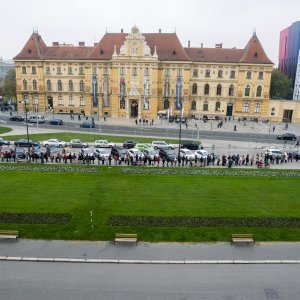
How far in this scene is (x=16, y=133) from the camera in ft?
183

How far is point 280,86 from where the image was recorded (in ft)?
303

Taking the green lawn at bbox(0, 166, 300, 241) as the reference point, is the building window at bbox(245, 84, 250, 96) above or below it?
above

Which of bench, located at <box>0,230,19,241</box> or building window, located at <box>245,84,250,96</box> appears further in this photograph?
building window, located at <box>245,84,250,96</box>

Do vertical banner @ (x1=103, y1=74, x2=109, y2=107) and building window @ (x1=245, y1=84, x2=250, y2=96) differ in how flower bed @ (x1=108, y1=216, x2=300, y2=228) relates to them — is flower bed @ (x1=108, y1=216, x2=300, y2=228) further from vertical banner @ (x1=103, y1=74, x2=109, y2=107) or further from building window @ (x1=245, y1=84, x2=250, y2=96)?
building window @ (x1=245, y1=84, x2=250, y2=96)

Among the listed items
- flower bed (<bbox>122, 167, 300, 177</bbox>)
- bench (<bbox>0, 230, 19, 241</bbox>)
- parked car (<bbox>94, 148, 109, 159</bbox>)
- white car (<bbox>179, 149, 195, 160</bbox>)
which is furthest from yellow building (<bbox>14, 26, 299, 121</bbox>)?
bench (<bbox>0, 230, 19, 241</bbox>)

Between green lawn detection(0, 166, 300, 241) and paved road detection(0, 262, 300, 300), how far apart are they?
285cm

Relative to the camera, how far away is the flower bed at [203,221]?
2086 cm

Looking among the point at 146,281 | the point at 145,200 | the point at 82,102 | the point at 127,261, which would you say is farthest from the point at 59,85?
the point at 146,281

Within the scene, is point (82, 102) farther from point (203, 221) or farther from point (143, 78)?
point (203, 221)

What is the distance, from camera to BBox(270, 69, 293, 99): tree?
91.6 m

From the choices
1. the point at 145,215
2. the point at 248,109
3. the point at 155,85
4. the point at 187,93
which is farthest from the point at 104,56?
the point at 145,215

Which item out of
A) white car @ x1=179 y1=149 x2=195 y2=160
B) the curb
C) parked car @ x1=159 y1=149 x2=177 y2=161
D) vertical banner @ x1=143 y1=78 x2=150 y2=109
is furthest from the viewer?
vertical banner @ x1=143 y1=78 x2=150 y2=109

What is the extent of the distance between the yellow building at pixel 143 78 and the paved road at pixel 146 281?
5915cm

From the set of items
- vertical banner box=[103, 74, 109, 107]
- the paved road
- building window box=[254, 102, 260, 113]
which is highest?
vertical banner box=[103, 74, 109, 107]
